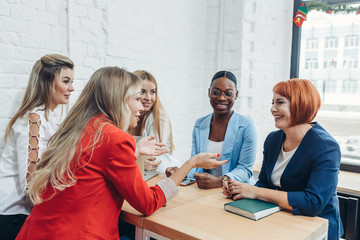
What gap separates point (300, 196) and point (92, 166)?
2.87ft

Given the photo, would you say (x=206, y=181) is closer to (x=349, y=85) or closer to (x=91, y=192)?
(x=91, y=192)

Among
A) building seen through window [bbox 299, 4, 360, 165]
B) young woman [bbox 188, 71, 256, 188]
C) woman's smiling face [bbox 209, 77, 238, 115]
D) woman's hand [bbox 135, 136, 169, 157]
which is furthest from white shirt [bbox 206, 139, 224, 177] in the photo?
building seen through window [bbox 299, 4, 360, 165]

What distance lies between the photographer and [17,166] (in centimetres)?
176

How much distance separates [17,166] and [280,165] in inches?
56.8

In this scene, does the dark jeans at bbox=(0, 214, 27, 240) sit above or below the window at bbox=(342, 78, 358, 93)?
below

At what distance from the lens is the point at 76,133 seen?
120 cm

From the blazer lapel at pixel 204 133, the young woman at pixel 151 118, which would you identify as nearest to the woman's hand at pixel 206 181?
the blazer lapel at pixel 204 133

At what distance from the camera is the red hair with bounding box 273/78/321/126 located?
149cm

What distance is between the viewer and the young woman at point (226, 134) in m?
1.96

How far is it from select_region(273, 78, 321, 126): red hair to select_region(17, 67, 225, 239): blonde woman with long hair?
803mm

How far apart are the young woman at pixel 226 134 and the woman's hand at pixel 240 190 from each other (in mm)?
344

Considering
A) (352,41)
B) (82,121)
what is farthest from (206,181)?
(352,41)

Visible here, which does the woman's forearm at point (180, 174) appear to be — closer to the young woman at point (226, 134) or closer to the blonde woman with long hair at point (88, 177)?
the blonde woman with long hair at point (88, 177)

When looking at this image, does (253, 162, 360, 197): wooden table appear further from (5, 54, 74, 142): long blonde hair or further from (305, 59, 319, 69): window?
(5, 54, 74, 142): long blonde hair
